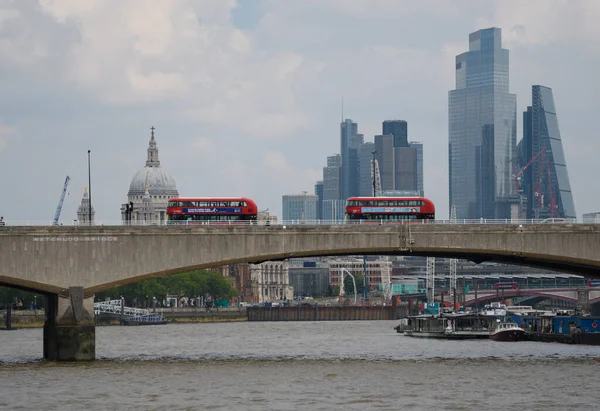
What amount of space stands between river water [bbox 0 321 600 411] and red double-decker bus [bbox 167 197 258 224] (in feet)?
39.9

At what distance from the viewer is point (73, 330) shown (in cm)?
9975

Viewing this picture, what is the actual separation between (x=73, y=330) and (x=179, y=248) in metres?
10.6

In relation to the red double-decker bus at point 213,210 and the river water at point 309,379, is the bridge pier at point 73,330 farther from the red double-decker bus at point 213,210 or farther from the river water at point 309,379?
the red double-decker bus at point 213,210

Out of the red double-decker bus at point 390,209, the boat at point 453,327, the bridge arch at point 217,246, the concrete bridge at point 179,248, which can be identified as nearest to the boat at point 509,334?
the boat at point 453,327

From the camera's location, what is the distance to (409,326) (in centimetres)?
16950

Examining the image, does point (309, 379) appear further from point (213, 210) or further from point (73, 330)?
point (213, 210)

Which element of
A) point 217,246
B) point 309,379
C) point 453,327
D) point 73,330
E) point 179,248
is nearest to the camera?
point 309,379

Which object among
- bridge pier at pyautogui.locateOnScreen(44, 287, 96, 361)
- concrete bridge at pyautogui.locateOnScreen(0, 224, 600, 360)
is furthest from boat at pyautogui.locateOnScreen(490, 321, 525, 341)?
bridge pier at pyautogui.locateOnScreen(44, 287, 96, 361)

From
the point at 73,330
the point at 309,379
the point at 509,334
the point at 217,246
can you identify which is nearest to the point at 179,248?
the point at 217,246

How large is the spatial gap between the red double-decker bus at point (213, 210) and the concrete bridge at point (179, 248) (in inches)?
497

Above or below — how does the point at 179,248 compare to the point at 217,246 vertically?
below

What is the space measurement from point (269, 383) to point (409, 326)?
86910 millimetres

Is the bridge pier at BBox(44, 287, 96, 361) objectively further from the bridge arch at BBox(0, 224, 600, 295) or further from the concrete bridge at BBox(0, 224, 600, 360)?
the bridge arch at BBox(0, 224, 600, 295)

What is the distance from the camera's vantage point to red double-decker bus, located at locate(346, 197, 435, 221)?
11850 cm
